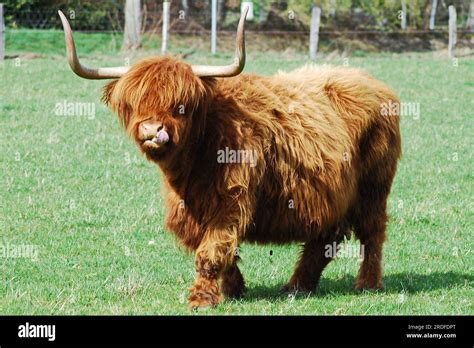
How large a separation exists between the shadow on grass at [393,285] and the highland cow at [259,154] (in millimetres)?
128

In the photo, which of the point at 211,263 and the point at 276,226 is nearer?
the point at 211,263

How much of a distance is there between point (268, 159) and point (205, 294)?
105cm

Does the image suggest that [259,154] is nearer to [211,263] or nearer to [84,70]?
[211,263]

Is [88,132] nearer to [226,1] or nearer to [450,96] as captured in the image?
[450,96]

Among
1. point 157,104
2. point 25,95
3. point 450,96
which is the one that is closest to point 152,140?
point 157,104

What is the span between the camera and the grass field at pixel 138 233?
6242 millimetres

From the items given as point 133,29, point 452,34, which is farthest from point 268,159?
point 452,34

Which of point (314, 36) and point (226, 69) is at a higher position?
point (226, 69)

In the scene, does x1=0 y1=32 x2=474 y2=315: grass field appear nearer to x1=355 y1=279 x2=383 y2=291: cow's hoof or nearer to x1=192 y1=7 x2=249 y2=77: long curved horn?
x1=355 y1=279 x2=383 y2=291: cow's hoof

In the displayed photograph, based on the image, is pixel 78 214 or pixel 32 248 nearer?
pixel 32 248

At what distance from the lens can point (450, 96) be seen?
1781 centimetres

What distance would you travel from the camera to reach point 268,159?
20.7 ft

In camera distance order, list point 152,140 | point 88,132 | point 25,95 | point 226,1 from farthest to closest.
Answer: point 226,1, point 25,95, point 88,132, point 152,140
